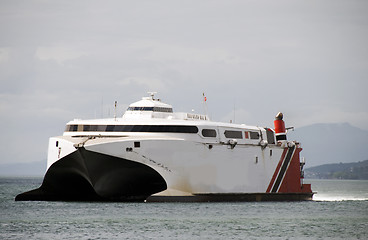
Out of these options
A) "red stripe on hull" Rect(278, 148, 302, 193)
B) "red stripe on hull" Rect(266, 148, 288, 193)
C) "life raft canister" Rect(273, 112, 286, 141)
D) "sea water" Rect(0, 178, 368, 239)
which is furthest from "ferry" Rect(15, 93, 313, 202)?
"life raft canister" Rect(273, 112, 286, 141)

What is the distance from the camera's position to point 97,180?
146ft

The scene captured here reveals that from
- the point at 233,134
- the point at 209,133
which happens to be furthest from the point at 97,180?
the point at 233,134

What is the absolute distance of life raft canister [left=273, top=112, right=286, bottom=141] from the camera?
56.0m

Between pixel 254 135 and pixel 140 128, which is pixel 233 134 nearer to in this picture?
pixel 254 135

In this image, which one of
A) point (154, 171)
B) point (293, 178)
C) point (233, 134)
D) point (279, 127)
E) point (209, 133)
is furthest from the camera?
point (279, 127)

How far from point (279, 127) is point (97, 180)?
1663 centimetres

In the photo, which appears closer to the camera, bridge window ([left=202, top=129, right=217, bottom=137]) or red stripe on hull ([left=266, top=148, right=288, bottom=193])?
bridge window ([left=202, top=129, right=217, bottom=137])

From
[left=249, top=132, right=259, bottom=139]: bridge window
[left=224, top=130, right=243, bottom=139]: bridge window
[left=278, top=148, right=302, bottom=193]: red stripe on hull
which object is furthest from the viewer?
[left=278, top=148, right=302, bottom=193]: red stripe on hull

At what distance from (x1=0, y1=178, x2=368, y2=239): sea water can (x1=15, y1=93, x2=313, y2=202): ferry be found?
1015 millimetres

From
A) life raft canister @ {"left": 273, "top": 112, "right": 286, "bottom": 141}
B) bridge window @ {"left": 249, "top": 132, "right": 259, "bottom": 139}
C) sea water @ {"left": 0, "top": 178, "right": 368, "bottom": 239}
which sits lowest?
sea water @ {"left": 0, "top": 178, "right": 368, "bottom": 239}

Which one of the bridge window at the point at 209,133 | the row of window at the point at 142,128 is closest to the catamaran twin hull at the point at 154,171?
the bridge window at the point at 209,133

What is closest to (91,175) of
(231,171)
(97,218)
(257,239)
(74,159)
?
(74,159)

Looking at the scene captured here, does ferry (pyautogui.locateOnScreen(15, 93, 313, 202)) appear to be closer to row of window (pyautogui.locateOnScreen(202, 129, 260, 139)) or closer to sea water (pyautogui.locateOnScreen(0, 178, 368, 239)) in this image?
row of window (pyautogui.locateOnScreen(202, 129, 260, 139))

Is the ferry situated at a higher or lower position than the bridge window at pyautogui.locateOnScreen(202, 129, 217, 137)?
lower
